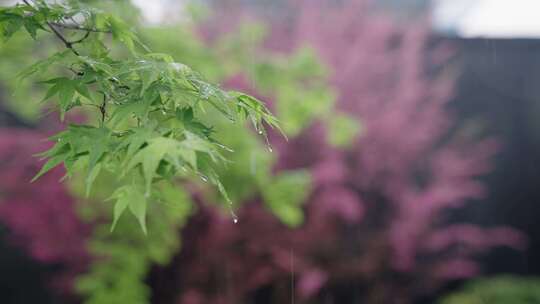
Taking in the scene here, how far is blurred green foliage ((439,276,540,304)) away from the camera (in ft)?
16.0

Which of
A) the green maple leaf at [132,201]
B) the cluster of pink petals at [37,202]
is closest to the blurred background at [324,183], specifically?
the cluster of pink petals at [37,202]

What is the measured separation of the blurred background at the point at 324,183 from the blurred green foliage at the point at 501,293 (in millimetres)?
19

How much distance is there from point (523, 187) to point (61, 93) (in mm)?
5688

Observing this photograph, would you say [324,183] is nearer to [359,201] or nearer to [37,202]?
[359,201]

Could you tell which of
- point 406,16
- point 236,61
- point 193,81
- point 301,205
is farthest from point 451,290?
point 193,81

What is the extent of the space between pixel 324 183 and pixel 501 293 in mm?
1851

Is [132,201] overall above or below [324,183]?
below

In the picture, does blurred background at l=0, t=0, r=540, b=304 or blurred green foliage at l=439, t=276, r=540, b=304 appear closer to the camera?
blurred background at l=0, t=0, r=540, b=304

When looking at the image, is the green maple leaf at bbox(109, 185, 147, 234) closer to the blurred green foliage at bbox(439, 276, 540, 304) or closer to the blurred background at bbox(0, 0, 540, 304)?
the blurred background at bbox(0, 0, 540, 304)

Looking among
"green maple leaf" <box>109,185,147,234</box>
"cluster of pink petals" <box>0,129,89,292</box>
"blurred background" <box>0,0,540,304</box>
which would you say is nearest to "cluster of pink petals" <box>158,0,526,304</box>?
"blurred background" <box>0,0,540,304</box>

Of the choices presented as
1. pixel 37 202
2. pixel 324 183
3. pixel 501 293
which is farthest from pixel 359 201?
pixel 37 202

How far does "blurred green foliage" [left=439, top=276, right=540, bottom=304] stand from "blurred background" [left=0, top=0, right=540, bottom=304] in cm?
2

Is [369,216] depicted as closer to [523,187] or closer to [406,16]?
[523,187]

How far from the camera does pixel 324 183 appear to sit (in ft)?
15.4
